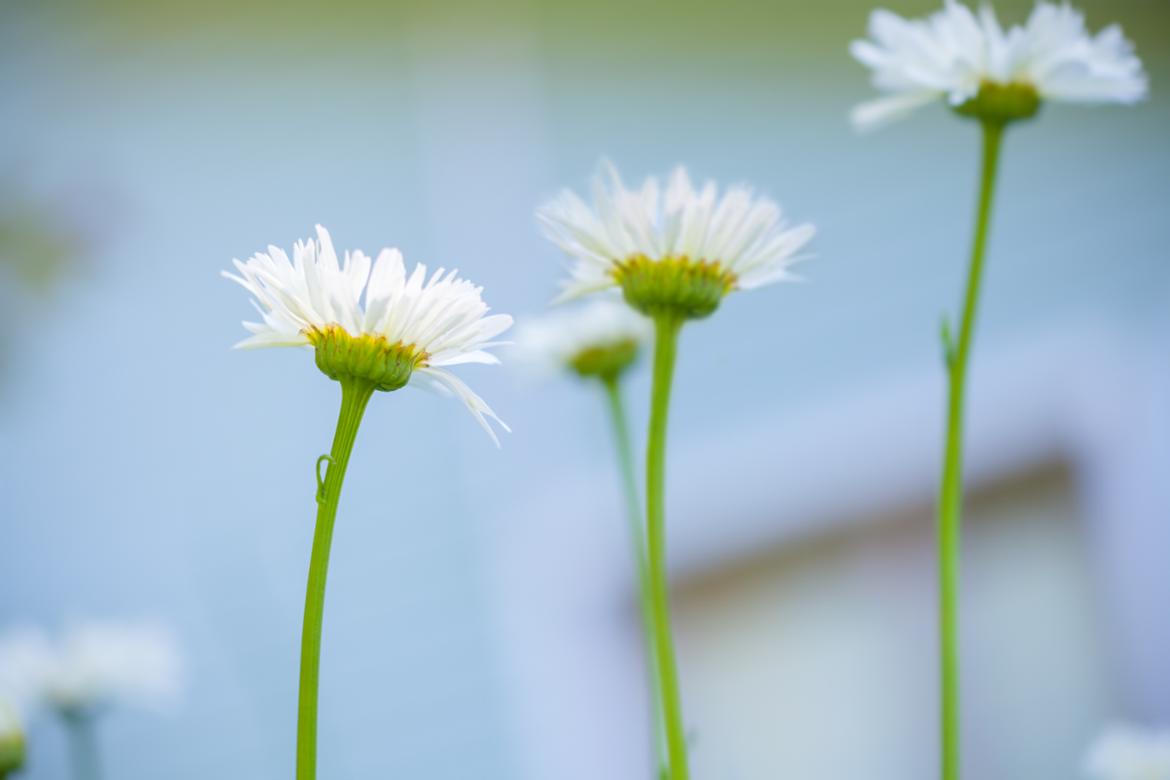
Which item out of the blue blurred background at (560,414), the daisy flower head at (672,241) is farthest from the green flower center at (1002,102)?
the blue blurred background at (560,414)

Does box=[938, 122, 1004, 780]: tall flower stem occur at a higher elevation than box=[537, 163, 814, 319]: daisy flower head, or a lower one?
lower

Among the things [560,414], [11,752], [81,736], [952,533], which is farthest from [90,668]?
[560,414]

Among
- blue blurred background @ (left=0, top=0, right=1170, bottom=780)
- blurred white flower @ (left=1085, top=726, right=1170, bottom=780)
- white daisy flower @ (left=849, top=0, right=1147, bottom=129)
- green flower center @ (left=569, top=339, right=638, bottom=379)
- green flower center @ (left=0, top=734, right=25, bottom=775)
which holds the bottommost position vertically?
blurred white flower @ (left=1085, top=726, right=1170, bottom=780)

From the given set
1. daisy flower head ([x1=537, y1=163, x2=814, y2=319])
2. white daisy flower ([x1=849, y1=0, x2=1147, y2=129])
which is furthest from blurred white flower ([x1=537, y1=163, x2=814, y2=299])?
white daisy flower ([x1=849, y1=0, x2=1147, y2=129])

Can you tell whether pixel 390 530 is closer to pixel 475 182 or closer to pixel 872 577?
pixel 475 182

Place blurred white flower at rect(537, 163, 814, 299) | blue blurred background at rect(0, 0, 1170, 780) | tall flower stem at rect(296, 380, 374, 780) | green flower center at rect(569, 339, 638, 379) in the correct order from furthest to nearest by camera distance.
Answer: blue blurred background at rect(0, 0, 1170, 780)
green flower center at rect(569, 339, 638, 379)
blurred white flower at rect(537, 163, 814, 299)
tall flower stem at rect(296, 380, 374, 780)

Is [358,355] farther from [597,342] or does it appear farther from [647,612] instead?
[597,342]

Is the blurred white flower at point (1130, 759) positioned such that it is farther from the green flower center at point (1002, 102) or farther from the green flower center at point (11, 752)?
the green flower center at point (11, 752)

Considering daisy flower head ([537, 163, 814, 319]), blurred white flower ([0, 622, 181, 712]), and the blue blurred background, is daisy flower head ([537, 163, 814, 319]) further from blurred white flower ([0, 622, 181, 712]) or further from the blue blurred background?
the blue blurred background
